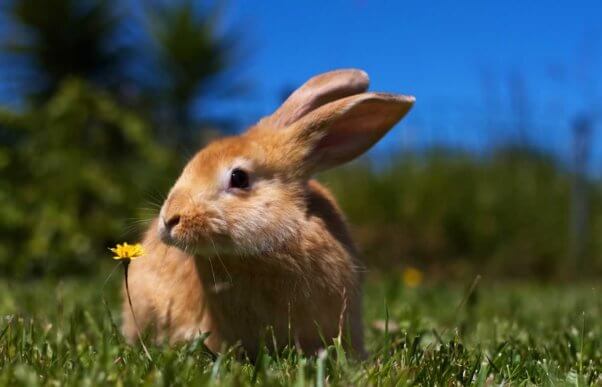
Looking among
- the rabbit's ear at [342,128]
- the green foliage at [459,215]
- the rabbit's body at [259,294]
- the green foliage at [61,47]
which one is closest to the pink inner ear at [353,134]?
the rabbit's ear at [342,128]

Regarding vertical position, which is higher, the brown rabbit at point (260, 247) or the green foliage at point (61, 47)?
the green foliage at point (61, 47)

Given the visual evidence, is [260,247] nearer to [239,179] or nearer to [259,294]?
[259,294]

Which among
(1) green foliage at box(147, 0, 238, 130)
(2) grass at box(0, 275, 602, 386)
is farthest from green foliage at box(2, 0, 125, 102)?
(2) grass at box(0, 275, 602, 386)

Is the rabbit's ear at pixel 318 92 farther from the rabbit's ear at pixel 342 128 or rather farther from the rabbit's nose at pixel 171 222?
the rabbit's nose at pixel 171 222

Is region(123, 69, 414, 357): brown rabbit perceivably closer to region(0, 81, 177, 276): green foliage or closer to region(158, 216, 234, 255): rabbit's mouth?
region(158, 216, 234, 255): rabbit's mouth

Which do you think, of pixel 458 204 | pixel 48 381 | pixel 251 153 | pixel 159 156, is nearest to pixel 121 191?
pixel 159 156
